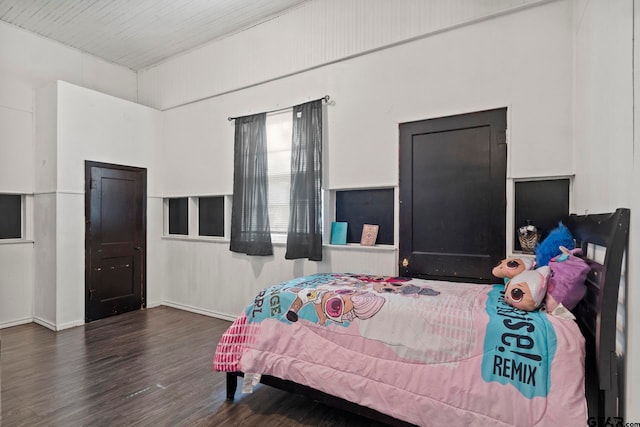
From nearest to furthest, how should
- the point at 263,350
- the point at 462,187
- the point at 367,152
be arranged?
the point at 263,350
the point at 462,187
the point at 367,152

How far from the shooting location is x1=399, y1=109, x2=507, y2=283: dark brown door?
2.74 meters

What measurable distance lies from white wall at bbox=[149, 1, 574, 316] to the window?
178mm

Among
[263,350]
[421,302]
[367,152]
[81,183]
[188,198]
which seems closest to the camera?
[421,302]

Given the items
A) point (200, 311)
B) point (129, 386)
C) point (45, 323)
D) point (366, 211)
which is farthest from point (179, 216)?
point (366, 211)

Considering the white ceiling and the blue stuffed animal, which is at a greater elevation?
the white ceiling

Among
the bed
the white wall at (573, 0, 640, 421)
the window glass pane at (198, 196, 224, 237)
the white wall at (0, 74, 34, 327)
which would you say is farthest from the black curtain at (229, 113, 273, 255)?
the white wall at (573, 0, 640, 421)

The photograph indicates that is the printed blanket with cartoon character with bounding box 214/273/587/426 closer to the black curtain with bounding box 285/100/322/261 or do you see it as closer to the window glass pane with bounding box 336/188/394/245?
the window glass pane with bounding box 336/188/394/245

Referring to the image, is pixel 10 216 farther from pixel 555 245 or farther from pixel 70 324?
pixel 555 245

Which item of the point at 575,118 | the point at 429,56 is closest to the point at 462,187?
the point at 575,118

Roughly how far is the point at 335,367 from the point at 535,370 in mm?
1037

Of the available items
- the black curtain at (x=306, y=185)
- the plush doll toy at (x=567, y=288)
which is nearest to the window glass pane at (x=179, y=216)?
the black curtain at (x=306, y=185)

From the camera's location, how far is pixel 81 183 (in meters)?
4.15

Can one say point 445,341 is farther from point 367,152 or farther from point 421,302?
point 367,152

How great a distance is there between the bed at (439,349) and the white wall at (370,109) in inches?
30.8
